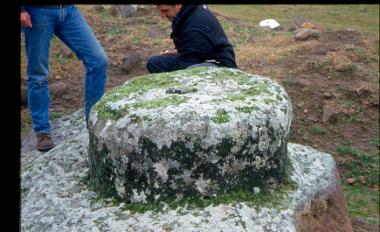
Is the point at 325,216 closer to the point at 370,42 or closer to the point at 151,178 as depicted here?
the point at 151,178

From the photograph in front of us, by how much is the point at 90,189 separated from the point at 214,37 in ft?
6.91

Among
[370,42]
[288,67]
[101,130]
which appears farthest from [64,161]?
[370,42]

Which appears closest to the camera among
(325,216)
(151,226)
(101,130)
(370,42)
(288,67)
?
(151,226)

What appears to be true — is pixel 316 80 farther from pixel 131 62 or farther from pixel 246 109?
pixel 246 109

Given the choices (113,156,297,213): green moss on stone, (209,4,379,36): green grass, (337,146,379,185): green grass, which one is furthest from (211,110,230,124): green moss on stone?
(209,4,379,36): green grass

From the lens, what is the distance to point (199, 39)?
530 centimetres

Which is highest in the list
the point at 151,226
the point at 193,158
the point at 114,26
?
the point at 193,158

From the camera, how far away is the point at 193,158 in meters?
3.50

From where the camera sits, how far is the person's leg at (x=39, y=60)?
16.6 ft

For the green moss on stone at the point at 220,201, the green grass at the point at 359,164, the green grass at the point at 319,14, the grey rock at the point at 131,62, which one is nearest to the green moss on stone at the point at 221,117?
the green moss on stone at the point at 220,201

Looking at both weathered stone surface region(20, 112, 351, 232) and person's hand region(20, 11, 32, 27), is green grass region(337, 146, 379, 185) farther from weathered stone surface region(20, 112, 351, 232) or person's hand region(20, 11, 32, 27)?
person's hand region(20, 11, 32, 27)

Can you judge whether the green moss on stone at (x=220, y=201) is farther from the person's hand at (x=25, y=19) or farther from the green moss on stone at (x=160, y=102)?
the person's hand at (x=25, y=19)

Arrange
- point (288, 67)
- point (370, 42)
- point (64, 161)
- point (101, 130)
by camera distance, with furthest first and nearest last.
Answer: point (370, 42) → point (288, 67) → point (64, 161) → point (101, 130)

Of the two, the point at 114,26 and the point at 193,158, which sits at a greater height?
the point at 193,158
